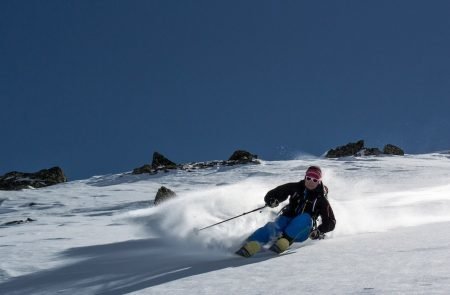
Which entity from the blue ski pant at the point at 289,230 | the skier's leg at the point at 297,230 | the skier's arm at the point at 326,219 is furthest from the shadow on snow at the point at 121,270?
the skier's arm at the point at 326,219

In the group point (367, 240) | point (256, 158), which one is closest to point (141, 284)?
point (367, 240)

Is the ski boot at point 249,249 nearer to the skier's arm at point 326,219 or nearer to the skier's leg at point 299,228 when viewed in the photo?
the skier's leg at point 299,228

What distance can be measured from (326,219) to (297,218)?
0.77 metres

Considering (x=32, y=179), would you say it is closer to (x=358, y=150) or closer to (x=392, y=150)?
(x=358, y=150)

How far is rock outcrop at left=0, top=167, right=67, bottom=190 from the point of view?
32.1m

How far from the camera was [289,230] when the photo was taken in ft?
22.8

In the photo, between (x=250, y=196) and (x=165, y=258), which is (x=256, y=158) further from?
(x=165, y=258)

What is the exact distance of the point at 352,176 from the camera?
1001 inches

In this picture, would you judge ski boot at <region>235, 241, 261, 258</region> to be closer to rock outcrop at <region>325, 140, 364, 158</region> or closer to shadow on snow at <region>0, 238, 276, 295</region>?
shadow on snow at <region>0, 238, 276, 295</region>

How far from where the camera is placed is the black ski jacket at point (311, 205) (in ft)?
25.4

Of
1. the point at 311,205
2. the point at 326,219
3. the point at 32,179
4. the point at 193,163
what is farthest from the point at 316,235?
the point at 32,179

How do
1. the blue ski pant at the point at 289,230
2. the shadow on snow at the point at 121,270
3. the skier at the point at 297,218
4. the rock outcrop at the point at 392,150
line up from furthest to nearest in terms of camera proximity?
1. the rock outcrop at the point at 392,150
2. the blue ski pant at the point at 289,230
3. the skier at the point at 297,218
4. the shadow on snow at the point at 121,270

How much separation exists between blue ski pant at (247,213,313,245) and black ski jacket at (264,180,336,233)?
0.45 meters

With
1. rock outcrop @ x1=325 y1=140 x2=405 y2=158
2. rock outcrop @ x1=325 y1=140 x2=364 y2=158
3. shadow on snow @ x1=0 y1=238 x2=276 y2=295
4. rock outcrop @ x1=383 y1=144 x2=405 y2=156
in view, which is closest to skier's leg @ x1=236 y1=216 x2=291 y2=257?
shadow on snow @ x1=0 y1=238 x2=276 y2=295
